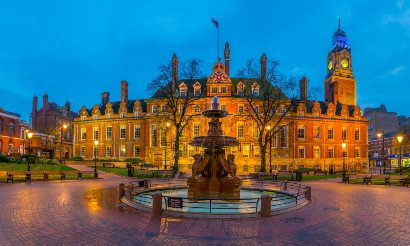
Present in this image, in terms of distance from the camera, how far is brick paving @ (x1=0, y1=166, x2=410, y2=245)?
303 inches

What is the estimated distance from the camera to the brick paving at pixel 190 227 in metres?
7.70

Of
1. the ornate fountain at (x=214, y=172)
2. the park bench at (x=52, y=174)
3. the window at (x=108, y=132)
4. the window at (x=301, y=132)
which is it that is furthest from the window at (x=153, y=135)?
the ornate fountain at (x=214, y=172)

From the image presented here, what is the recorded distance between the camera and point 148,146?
5091 cm

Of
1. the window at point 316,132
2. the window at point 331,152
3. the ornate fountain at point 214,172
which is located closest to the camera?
the ornate fountain at point 214,172

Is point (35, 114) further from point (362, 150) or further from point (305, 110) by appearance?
point (362, 150)

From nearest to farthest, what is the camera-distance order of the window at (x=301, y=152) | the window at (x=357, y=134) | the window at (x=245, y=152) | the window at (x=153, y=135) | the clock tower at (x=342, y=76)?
the window at (x=245, y=152) < the window at (x=153, y=135) < the window at (x=301, y=152) < the window at (x=357, y=134) < the clock tower at (x=342, y=76)

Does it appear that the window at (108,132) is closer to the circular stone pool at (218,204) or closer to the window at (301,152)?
the window at (301,152)

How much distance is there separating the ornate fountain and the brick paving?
14.1 feet

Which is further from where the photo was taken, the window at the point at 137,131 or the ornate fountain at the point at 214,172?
the window at the point at 137,131

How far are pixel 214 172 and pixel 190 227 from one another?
6537 mm

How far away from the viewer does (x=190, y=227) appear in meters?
9.05

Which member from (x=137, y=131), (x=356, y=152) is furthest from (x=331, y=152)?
(x=137, y=131)

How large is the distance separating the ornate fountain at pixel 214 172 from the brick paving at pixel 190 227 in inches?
169

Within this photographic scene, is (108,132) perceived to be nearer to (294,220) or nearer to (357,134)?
(294,220)
